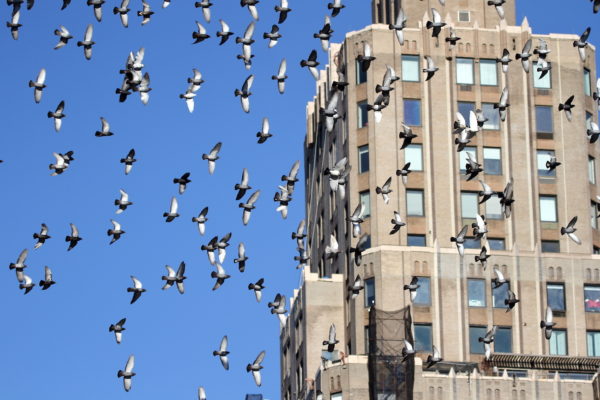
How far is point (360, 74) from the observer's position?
397 feet

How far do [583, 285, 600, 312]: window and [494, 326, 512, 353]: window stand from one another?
524 centimetres

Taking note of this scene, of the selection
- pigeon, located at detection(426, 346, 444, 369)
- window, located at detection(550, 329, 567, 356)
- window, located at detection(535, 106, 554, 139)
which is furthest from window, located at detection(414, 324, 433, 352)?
window, located at detection(535, 106, 554, 139)

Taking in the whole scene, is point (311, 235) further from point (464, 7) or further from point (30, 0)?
point (30, 0)

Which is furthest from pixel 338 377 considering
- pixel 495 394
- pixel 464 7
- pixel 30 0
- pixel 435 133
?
pixel 30 0

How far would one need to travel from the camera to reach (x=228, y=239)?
264ft

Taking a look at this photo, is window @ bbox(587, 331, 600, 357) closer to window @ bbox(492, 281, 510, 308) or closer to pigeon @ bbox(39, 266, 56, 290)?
window @ bbox(492, 281, 510, 308)

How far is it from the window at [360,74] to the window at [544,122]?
428 inches

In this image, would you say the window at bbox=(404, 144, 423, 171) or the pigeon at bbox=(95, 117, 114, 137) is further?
the window at bbox=(404, 144, 423, 171)

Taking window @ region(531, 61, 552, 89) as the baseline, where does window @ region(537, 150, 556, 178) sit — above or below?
below

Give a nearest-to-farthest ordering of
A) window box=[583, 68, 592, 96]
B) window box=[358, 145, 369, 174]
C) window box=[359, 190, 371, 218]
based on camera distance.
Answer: window box=[359, 190, 371, 218]
window box=[358, 145, 369, 174]
window box=[583, 68, 592, 96]

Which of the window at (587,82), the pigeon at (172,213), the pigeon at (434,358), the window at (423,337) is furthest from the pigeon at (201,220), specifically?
the window at (587,82)

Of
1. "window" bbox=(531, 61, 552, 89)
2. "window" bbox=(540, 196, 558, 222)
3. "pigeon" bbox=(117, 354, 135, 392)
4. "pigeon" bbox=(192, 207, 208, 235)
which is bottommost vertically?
"pigeon" bbox=(117, 354, 135, 392)

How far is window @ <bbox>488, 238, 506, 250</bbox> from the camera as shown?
118500 mm

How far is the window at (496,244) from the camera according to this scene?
389 feet
